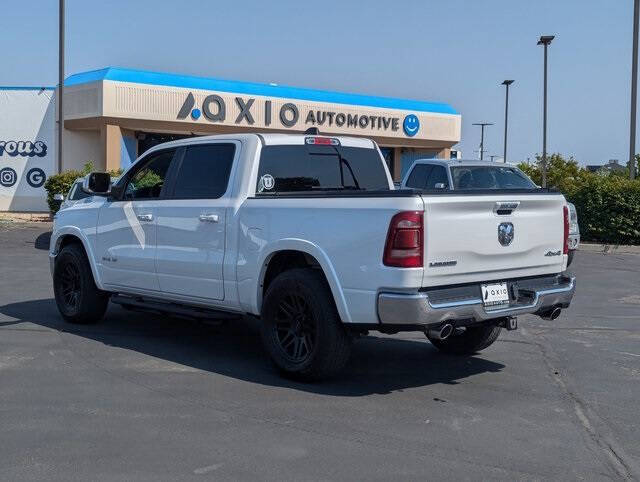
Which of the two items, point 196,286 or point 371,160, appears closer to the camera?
point 196,286

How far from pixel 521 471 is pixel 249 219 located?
3.24m

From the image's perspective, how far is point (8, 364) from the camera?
7.30 m

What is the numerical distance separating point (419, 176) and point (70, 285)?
7758 mm

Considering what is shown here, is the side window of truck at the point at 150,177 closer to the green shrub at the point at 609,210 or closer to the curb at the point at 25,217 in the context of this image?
the green shrub at the point at 609,210

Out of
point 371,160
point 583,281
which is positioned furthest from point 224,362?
point 583,281

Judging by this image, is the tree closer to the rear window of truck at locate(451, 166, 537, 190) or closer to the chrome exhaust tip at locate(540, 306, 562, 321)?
the rear window of truck at locate(451, 166, 537, 190)


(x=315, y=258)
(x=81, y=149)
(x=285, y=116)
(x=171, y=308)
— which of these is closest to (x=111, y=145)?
(x=81, y=149)

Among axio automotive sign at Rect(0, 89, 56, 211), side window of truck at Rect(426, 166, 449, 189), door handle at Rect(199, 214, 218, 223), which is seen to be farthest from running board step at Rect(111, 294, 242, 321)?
axio automotive sign at Rect(0, 89, 56, 211)

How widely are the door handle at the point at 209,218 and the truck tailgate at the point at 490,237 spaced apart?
218cm

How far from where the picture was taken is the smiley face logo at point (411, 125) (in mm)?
38438

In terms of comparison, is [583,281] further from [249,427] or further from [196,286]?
[249,427]

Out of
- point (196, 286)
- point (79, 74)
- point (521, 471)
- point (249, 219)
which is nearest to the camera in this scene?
point (521, 471)

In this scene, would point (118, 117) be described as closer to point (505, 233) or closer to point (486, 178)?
point (486, 178)

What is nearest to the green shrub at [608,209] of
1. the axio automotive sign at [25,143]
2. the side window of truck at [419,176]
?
the side window of truck at [419,176]
